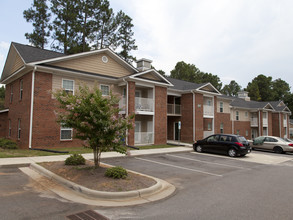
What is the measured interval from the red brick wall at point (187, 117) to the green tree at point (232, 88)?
212 ft

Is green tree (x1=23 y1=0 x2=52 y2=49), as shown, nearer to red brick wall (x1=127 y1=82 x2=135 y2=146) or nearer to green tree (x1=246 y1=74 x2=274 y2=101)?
red brick wall (x1=127 y1=82 x2=135 y2=146)

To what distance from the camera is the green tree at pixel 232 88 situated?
8444 centimetres

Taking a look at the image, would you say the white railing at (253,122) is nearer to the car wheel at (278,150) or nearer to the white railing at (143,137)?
the car wheel at (278,150)

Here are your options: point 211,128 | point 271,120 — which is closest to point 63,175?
point 211,128

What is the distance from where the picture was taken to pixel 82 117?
309 inches

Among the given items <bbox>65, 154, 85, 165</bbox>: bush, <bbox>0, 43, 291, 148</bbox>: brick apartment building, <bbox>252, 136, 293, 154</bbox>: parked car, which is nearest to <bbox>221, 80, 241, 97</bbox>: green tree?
<bbox>0, 43, 291, 148</bbox>: brick apartment building

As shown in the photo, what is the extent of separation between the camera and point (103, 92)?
17.9m

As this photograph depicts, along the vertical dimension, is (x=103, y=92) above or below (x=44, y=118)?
above

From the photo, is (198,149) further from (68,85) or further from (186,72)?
(186,72)

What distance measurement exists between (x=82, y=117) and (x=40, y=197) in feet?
9.36

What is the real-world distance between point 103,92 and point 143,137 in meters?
5.32

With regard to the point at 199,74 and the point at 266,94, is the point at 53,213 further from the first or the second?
the point at 266,94

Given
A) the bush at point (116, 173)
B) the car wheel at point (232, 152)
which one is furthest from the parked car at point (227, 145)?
the bush at point (116, 173)

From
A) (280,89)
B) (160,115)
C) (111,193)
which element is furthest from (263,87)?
(111,193)
